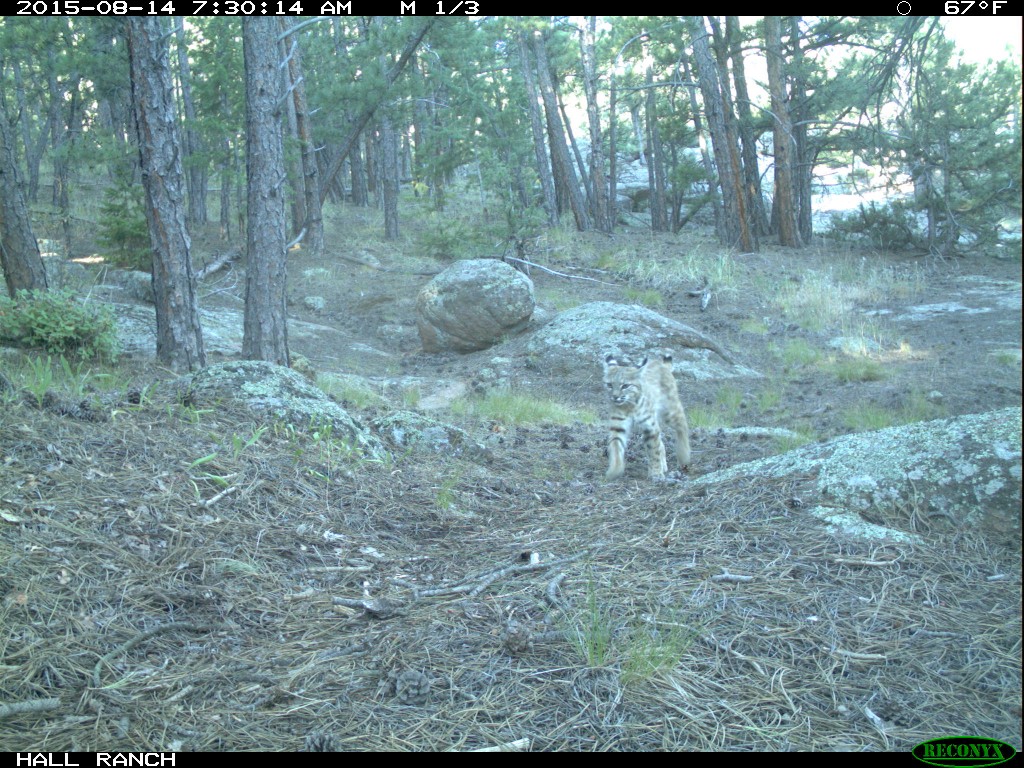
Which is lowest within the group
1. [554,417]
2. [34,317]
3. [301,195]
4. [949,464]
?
[554,417]

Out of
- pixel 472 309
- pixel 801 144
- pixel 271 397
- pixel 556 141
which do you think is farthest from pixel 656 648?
pixel 556 141

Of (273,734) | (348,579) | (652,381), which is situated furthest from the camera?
(652,381)

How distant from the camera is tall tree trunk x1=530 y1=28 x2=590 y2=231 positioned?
81.7ft

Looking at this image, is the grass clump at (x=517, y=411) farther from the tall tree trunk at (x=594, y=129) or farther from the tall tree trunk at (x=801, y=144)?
the tall tree trunk at (x=594, y=129)

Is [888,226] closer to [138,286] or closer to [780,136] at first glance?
[780,136]

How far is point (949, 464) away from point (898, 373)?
740cm

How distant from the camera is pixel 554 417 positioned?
1009 cm

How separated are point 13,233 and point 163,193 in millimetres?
3168

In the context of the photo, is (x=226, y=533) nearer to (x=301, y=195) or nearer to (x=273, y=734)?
(x=273, y=734)

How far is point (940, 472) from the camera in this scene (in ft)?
13.7

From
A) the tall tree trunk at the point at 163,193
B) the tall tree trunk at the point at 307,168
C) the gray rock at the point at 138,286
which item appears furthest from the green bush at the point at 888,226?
the tall tree trunk at the point at 163,193

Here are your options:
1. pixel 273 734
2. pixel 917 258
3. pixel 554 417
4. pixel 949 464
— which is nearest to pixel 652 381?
pixel 554 417

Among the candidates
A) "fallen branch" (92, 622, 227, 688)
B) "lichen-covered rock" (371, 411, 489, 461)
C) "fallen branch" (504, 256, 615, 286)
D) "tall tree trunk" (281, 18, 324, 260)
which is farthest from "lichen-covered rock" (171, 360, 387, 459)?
"tall tree trunk" (281, 18, 324, 260)

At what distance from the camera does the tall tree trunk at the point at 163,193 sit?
800 cm
